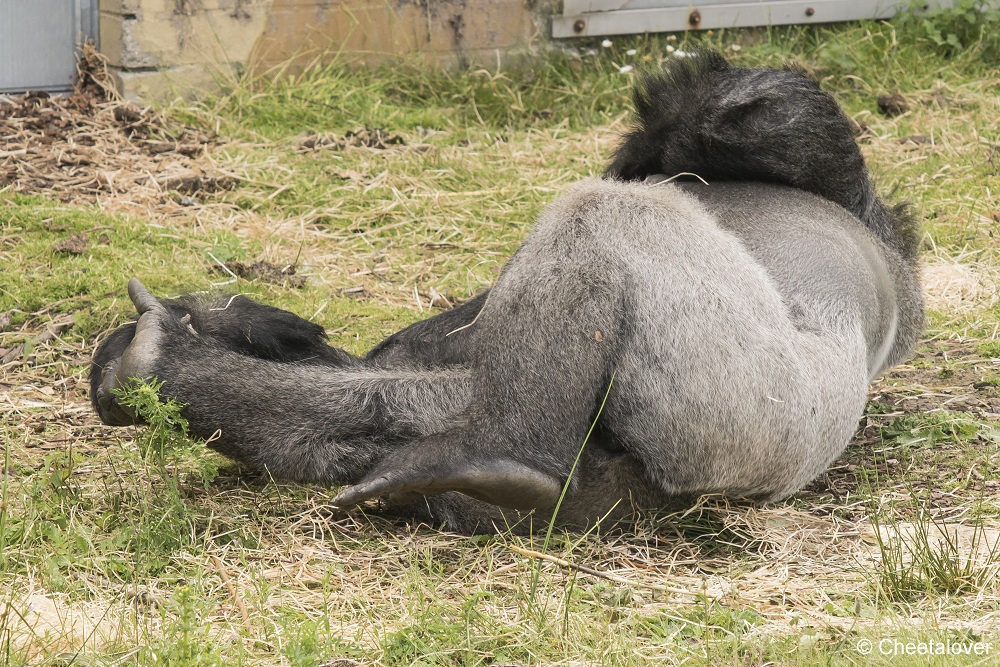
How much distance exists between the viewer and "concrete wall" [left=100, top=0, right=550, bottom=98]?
248 inches

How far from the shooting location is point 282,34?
6770 millimetres

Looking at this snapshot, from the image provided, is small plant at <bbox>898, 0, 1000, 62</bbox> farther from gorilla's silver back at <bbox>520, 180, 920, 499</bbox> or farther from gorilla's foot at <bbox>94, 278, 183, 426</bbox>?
gorilla's foot at <bbox>94, 278, 183, 426</bbox>

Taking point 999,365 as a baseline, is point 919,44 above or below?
above

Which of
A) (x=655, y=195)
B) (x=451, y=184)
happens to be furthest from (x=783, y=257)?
(x=451, y=184)

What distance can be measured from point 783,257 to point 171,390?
→ 1653 mm

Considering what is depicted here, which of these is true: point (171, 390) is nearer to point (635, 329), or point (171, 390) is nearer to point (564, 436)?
point (564, 436)

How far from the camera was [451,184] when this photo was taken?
19.1 ft

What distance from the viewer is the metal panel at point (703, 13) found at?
697 cm

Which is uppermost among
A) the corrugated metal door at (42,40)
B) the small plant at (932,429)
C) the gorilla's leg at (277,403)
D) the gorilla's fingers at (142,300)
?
the corrugated metal door at (42,40)

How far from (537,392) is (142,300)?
1.11 m

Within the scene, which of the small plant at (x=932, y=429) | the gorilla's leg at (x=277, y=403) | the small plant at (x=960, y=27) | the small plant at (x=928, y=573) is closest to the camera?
the small plant at (x=928, y=573)

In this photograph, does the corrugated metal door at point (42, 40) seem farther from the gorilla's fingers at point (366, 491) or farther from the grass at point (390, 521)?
the gorilla's fingers at point (366, 491)

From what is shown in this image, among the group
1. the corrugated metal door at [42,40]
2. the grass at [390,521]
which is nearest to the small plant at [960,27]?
the grass at [390,521]

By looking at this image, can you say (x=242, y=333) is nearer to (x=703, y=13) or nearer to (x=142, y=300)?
(x=142, y=300)
